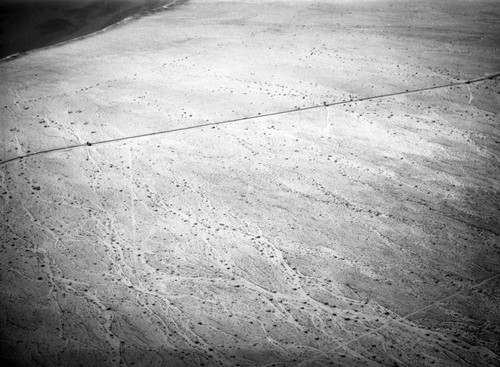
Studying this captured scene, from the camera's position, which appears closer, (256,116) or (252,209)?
(252,209)

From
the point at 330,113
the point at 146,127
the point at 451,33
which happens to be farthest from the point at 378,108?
the point at 451,33

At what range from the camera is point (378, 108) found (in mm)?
6078

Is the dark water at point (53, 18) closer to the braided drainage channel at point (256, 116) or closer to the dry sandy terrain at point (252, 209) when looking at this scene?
the dry sandy terrain at point (252, 209)

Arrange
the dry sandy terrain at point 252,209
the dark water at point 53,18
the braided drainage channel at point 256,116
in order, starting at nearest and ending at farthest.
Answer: the dry sandy terrain at point 252,209 < the braided drainage channel at point 256,116 < the dark water at point 53,18

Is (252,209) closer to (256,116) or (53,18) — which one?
(256,116)

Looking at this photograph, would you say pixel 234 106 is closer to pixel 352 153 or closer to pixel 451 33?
pixel 352 153

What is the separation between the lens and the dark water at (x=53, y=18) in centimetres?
954

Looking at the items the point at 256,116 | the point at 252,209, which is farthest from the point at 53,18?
the point at 252,209

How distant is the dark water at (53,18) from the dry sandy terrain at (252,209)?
193 cm

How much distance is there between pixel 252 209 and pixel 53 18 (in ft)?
27.8

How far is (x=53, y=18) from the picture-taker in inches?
426

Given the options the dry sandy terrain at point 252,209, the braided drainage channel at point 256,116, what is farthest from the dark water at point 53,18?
the braided drainage channel at point 256,116

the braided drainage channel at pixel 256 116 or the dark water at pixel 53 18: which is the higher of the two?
the dark water at pixel 53 18

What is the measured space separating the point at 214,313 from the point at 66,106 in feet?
12.7
